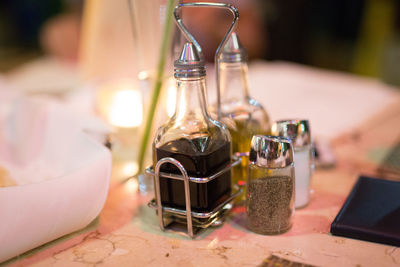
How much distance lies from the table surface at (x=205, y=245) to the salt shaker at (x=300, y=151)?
23mm

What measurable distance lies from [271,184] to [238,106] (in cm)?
14

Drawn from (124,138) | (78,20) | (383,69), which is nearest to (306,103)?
(383,69)

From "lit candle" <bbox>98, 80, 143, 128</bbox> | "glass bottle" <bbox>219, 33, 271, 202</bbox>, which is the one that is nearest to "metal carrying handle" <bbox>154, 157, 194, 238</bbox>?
"glass bottle" <bbox>219, 33, 271, 202</bbox>

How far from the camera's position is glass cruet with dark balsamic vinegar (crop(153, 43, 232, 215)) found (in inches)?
19.2

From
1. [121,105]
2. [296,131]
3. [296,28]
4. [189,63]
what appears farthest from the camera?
[296,28]

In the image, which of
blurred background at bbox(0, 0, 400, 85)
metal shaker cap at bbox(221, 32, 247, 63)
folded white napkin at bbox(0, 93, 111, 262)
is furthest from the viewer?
blurred background at bbox(0, 0, 400, 85)

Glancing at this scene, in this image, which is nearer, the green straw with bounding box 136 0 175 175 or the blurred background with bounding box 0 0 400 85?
the green straw with bounding box 136 0 175 175

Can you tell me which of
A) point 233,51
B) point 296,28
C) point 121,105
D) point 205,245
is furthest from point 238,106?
point 296,28

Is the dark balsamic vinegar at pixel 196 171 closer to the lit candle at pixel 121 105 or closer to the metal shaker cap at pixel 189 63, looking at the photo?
the metal shaker cap at pixel 189 63

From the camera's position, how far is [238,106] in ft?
1.96

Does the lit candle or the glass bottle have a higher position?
the glass bottle

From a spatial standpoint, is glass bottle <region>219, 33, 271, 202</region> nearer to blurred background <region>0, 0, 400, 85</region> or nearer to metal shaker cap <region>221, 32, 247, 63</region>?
metal shaker cap <region>221, 32, 247, 63</region>


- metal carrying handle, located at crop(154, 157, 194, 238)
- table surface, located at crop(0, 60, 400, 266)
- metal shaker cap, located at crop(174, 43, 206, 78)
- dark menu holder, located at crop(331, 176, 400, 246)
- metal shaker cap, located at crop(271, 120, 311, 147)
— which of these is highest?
metal shaker cap, located at crop(174, 43, 206, 78)

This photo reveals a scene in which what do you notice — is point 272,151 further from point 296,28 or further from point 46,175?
point 296,28
